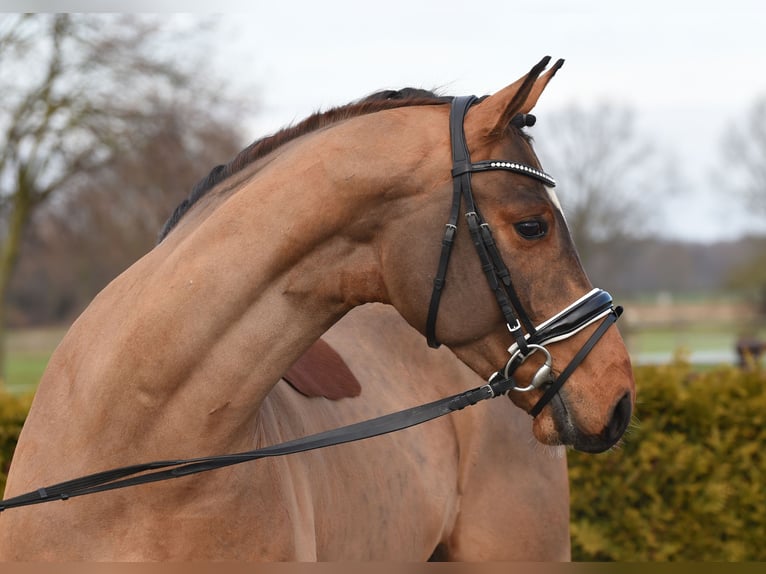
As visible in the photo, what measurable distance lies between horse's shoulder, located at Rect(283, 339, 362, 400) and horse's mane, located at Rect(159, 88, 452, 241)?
820mm

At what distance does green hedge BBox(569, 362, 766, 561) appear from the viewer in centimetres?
614

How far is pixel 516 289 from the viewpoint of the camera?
2.69 meters

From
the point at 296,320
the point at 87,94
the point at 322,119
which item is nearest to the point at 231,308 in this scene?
the point at 296,320

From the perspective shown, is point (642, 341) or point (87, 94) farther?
point (642, 341)

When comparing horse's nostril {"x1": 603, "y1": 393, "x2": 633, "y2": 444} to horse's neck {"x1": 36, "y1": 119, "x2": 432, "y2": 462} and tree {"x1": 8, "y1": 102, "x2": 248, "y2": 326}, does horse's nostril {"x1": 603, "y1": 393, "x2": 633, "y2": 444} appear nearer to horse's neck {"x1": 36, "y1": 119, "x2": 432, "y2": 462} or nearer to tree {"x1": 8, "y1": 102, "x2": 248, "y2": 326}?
horse's neck {"x1": 36, "y1": 119, "x2": 432, "y2": 462}

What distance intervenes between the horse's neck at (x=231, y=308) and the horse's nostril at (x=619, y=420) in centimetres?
85

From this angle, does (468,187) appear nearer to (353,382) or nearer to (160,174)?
(353,382)

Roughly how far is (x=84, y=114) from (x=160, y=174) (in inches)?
80.0

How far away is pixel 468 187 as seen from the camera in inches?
106

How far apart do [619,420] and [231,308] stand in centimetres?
128

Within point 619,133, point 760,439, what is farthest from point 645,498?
point 619,133

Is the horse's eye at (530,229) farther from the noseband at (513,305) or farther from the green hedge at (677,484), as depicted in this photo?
the green hedge at (677,484)

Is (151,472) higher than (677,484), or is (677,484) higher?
(151,472)

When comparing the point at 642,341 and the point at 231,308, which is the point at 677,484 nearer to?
the point at 231,308
